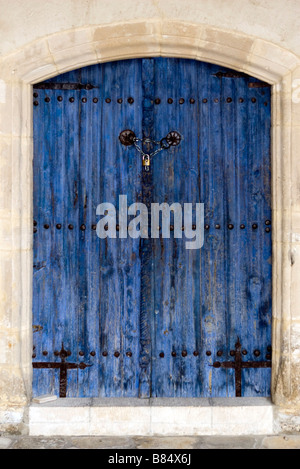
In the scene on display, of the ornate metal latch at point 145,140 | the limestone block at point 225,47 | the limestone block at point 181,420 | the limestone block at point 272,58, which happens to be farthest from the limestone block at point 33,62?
the limestone block at point 181,420

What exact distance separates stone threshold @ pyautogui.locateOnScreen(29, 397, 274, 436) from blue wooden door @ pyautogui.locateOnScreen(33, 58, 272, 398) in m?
0.14

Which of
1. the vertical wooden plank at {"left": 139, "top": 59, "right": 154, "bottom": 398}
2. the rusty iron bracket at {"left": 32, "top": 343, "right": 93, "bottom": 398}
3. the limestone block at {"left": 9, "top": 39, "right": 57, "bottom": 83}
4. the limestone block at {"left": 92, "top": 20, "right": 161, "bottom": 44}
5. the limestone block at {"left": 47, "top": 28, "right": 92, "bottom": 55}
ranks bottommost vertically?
the rusty iron bracket at {"left": 32, "top": 343, "right": 93, "bottom": 398}

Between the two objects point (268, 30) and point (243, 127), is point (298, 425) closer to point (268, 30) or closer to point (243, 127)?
point (243, 127)

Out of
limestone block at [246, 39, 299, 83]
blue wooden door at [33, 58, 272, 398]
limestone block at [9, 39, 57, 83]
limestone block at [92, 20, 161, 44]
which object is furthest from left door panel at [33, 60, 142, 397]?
limestone block at [246, 39, 299, 83]

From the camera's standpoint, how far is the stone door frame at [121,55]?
3367mm

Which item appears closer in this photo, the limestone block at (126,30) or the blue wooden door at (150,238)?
the limestone block at (126,30)

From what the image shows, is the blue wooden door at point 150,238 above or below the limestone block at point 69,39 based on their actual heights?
below

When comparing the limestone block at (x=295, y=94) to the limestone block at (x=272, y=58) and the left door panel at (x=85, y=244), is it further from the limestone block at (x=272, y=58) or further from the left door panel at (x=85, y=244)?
the left door panel at (x=85, y=244)

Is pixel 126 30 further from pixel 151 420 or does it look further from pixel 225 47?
pixel 151 420

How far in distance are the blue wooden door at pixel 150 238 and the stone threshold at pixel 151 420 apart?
137 millimetres

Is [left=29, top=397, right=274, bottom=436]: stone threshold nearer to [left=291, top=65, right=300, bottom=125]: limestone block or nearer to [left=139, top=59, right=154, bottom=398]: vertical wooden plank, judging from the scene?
[left=139, top=59, right=154, bottom=398]: vertical wooden plank

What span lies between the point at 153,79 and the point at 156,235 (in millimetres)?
965

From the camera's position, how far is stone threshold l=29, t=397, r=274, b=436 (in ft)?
11.2

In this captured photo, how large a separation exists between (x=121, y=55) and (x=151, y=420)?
7.20 ft
